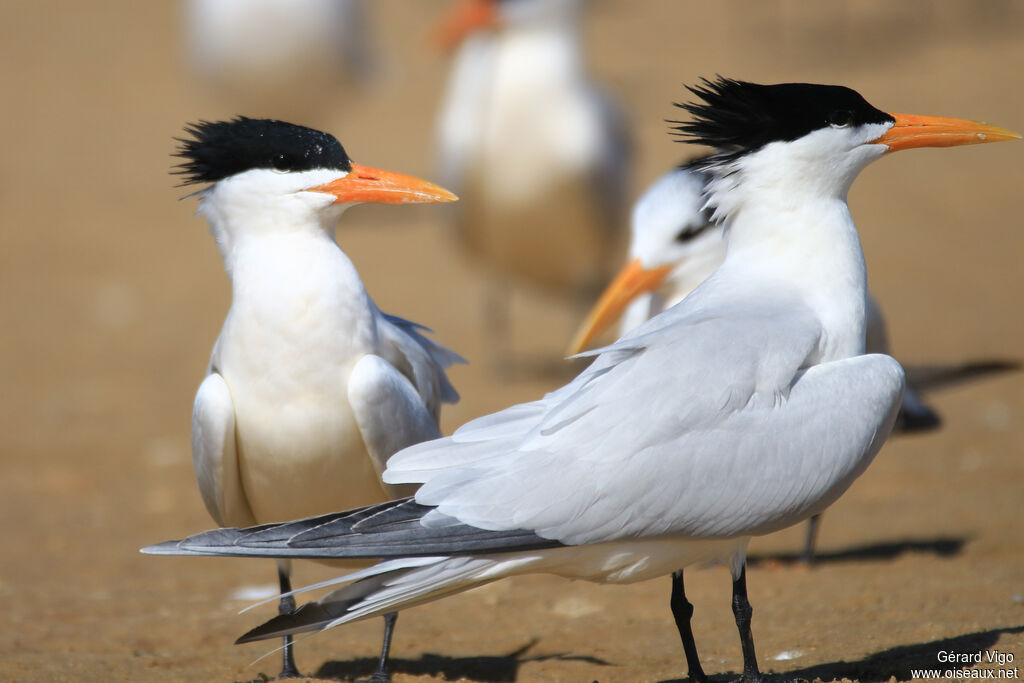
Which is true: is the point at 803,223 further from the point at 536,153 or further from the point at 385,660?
the point at 536,153

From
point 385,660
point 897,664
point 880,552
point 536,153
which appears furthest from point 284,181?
point 536,153

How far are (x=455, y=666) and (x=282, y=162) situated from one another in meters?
1.57

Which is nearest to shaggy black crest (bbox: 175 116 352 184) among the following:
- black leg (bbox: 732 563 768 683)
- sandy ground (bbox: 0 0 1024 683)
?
sandy ground (bbox: 0 0 1024 683)

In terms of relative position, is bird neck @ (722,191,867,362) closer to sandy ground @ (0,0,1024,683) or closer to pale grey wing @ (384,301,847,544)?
pale grey wing @ (384,301,847,544)

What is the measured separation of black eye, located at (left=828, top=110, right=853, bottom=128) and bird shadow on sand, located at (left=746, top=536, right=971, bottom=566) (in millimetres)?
2176

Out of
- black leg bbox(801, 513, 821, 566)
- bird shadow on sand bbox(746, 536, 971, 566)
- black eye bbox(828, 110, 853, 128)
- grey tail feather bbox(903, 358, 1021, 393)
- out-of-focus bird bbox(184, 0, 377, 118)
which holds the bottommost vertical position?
bird shadow on sand bbox(746, 536, 971, 566)

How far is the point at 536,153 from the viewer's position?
854 cm

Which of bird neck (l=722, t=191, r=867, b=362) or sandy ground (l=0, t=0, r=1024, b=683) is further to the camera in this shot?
sandy ground (l=0, t=0, r=1024, b=683)

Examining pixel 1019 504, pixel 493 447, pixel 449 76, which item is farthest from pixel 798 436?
pixel 449 76

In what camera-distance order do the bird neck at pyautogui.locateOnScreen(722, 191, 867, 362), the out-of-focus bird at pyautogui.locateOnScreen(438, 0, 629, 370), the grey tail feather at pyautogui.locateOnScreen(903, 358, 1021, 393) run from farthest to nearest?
1. the out-of-focus bird at pyautogui.locateOnScreen(438, 0, 629, 370)
2. the grey tail feather at pyautogui.locateOnScreen(903, 358, 1021, 393)
3. the bird neck at pyautogui.locateOnScreen(722, 191, 867, 362)

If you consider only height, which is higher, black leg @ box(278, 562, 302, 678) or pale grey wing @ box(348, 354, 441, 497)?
pale grey wing @ box(348, 354, 441, 497)

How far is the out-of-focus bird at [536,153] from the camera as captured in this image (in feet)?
28.0

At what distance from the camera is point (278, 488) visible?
3.73 m

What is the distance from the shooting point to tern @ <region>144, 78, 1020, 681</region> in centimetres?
310
